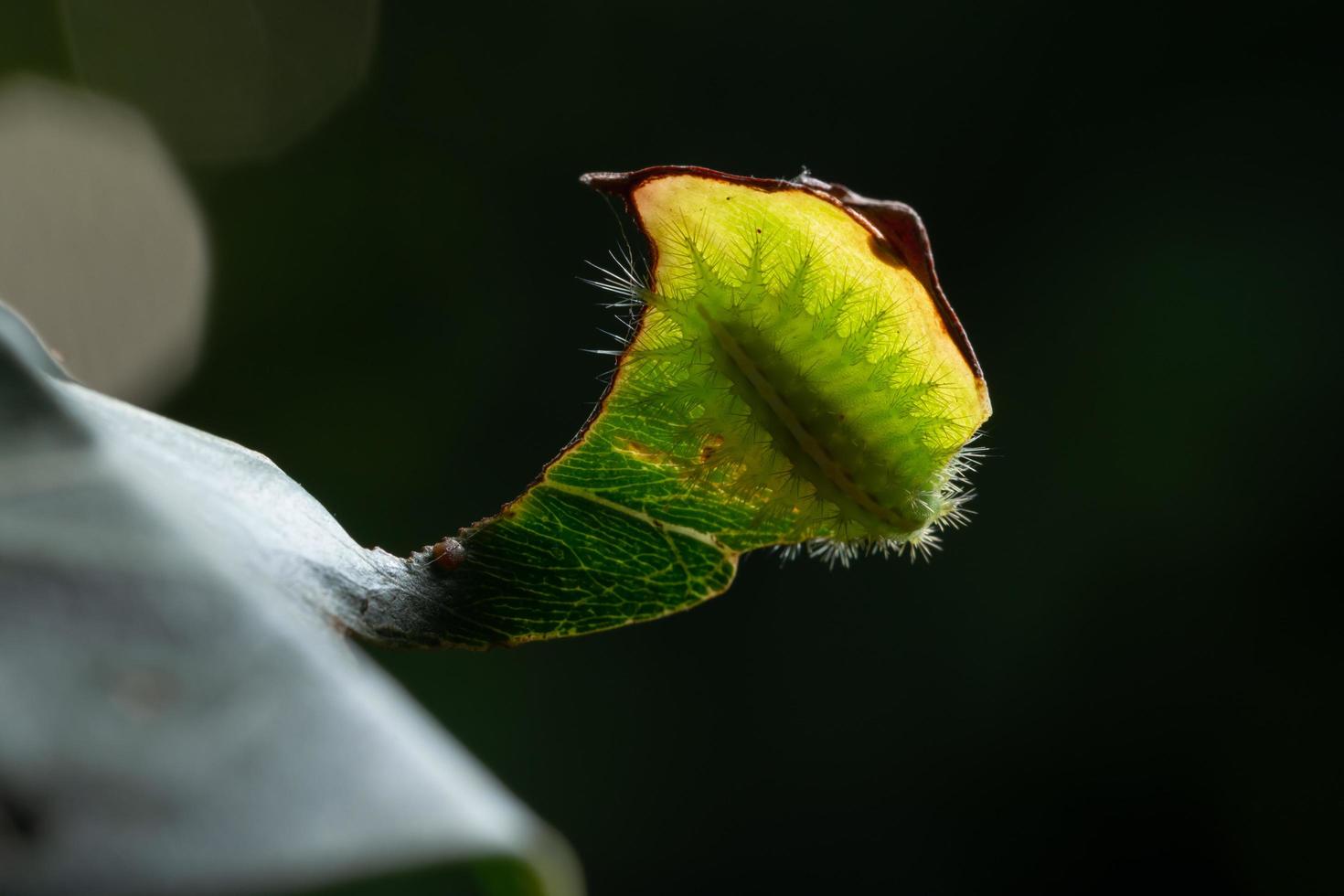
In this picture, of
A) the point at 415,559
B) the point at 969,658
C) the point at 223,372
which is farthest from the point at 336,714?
the point at 223,372

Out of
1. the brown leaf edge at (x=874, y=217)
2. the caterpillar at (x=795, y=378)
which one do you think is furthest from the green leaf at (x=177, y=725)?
the caterpillar at (x=795, y=378)

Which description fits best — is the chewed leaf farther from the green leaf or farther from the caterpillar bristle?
the green leaf

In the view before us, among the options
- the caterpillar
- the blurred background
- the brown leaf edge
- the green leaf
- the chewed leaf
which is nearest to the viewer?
the green leaf

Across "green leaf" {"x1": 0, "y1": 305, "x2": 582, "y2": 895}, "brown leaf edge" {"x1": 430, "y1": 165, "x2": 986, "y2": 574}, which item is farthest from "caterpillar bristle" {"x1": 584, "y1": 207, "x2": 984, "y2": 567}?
"green leaf" {"x1": 0, "y1": 305, "x2": 582, "y2": 895}

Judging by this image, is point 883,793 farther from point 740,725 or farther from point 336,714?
point 336,714

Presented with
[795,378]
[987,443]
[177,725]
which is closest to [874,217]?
[795,378]

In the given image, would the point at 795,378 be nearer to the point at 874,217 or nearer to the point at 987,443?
the point at 874,217
